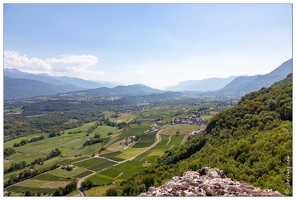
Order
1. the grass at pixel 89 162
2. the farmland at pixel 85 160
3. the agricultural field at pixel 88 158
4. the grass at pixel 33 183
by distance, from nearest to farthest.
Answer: the farmland at pixel 85 160, the agricultural field at pixel 88 158, the grass at pixel 33 183, the grass at pixel 89 162

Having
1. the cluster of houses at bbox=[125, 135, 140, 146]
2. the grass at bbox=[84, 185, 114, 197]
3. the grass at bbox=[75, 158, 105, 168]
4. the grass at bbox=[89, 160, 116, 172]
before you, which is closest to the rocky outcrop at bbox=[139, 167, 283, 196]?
the grass at bbox=[84, 185, 114, 197]

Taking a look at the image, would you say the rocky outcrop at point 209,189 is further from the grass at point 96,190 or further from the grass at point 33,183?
the grass at point 33,183

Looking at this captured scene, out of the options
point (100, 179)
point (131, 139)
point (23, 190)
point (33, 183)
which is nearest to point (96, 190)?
point (100, 179)

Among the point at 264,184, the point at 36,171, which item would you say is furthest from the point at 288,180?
the point at 36,171

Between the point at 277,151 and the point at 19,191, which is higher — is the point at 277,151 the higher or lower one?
the higher one

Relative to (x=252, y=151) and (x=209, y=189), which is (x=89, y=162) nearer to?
(x=252, y=151)

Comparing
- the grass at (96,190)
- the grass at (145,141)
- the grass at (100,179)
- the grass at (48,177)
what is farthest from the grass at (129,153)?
the grass at (96,190)

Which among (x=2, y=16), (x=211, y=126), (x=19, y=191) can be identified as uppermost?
(x=2, y=16)

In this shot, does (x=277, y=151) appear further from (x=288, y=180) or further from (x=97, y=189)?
(x=97, y=189)
